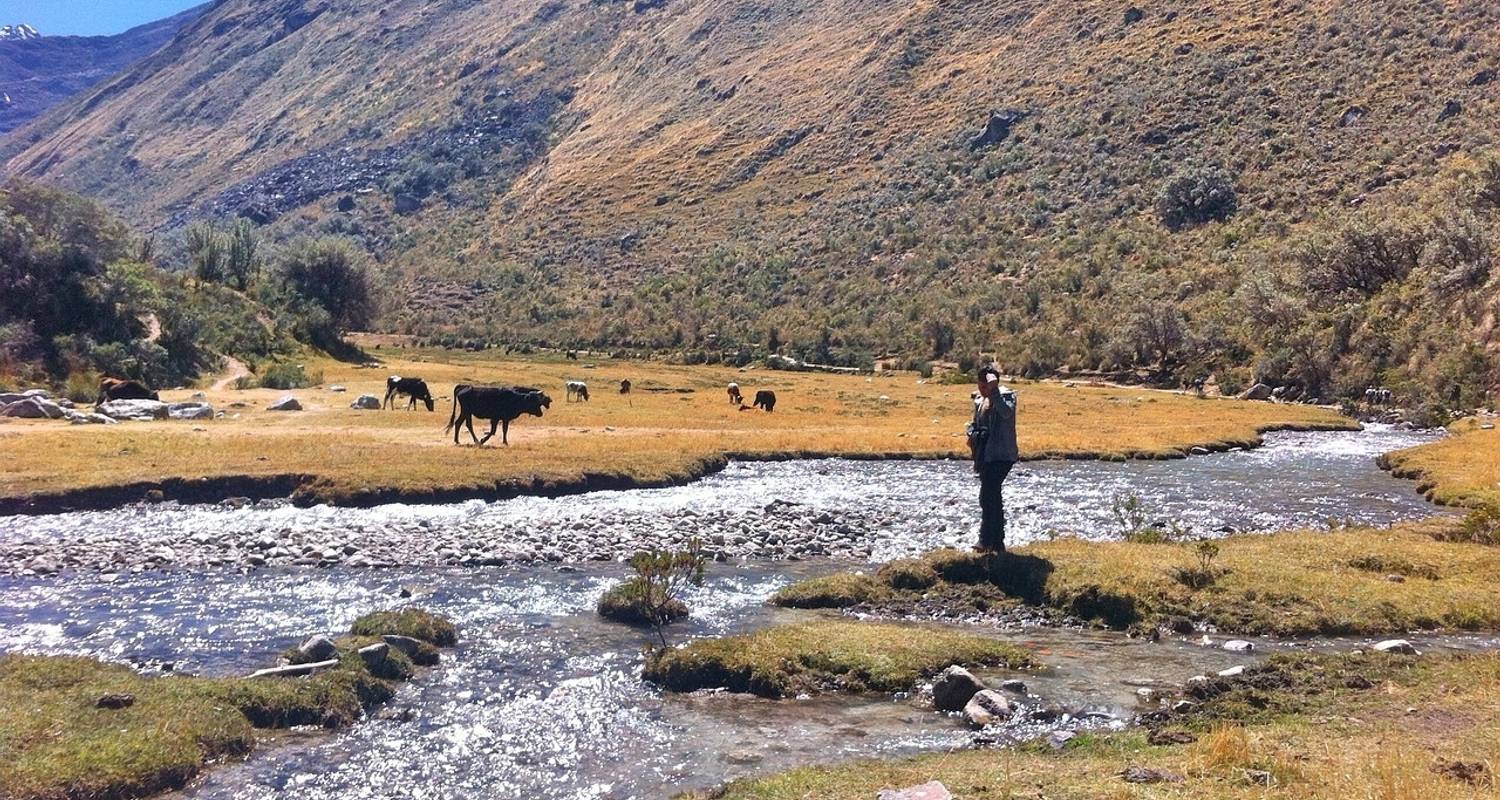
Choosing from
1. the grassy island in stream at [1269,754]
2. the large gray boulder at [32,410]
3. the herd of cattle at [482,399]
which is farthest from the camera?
the large gray boulder at [32,410]

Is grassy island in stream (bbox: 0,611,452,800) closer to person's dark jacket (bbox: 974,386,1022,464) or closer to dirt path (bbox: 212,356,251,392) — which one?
person's dark jacket (bbox: 974,386,1022,464)

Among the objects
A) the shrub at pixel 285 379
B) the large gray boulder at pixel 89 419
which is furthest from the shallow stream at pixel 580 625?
the shrub at pixel 285 379

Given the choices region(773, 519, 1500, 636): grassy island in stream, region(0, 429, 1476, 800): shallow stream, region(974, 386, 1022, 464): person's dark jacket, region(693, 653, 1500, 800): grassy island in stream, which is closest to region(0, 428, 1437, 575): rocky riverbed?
region(0, 429, 1476, 800): shallow stream

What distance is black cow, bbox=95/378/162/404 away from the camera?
39.9 m

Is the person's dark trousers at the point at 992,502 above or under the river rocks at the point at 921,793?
above

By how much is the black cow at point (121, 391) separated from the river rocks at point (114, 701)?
109 ft

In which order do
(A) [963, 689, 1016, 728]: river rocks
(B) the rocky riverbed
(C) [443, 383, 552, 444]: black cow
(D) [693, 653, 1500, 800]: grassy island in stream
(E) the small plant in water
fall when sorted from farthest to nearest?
(C) [443, 383, 552, 444]: black cow, (B) the rocky riverbed, (E) the small plant in water, (A) [963, 689, 1016, 728]: river rocks, (D) [693, 653, 1500, 800]: grassy island in stream

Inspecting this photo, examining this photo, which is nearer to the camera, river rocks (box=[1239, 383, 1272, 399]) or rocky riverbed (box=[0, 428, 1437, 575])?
rocky riverbed (box=[0, 428, 1437, 575])

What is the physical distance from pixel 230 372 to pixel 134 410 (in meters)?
19.7

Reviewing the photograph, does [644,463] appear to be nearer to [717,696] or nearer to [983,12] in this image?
[717,696]

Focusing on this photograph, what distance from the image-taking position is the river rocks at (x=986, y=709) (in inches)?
430

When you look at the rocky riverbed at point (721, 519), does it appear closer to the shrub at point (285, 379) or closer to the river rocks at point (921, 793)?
the river rocks at point (921, 793)

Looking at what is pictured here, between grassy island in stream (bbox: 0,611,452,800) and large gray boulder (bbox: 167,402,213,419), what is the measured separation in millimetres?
27952

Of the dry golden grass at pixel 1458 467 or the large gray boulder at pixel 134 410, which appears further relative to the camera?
the large gray boulder at pixel 134 410
